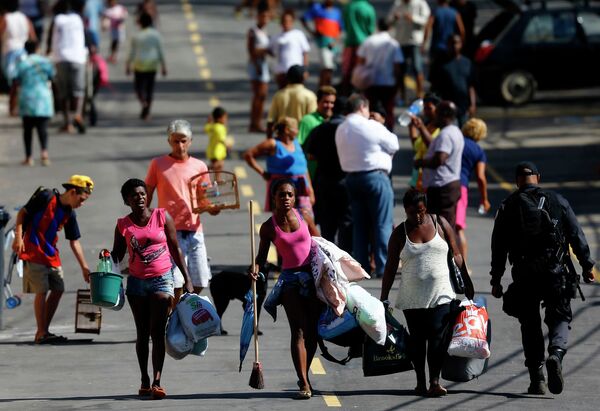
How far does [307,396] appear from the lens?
12430 mm

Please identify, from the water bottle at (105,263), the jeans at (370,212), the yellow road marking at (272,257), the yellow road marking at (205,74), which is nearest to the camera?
the water bottle at (105,263)

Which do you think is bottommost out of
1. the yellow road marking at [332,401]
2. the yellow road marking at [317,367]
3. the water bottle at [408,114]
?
the yellow road marking at [317,367]

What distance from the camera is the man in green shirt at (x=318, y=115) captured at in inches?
696

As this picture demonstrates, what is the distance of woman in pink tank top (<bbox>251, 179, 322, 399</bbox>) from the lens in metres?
12.4

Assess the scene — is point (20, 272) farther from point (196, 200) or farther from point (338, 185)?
point (338, 185)

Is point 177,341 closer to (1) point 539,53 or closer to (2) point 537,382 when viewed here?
(2) point 537,382

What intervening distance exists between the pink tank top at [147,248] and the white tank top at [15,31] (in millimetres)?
17197

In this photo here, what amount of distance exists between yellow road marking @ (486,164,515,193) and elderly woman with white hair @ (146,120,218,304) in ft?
28.4

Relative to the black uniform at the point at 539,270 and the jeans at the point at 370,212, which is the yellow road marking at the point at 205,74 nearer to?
the jeans at the point at 370,212

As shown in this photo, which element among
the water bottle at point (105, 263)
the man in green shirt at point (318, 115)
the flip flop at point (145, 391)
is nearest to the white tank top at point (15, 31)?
the man in green shirt at point (318, 115)

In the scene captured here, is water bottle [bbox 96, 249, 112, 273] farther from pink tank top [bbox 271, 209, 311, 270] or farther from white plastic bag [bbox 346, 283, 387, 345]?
white plastic bag [bbox 346, 283, 387, 345]

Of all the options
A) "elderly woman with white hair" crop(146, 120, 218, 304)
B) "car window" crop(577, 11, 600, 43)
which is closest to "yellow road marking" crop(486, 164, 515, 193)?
"car window" crop(577, 11, 600, 43)

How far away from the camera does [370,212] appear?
56.5 feet

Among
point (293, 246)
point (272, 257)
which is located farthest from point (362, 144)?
point (293, 246)
